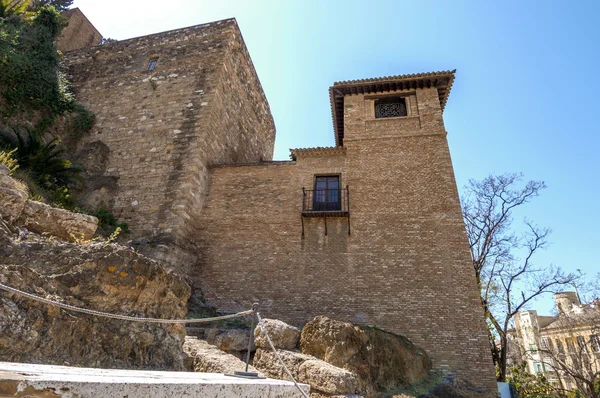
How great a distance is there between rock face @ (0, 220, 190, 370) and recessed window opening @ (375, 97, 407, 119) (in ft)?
34.1

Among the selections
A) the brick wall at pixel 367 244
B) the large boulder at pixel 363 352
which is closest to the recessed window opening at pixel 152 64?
the brick wall at pixel 367 244

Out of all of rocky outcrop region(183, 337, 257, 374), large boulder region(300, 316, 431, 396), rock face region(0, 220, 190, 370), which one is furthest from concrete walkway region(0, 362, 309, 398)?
large boulder region(300, 316, 431, 396)

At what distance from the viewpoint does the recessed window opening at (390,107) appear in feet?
41.3

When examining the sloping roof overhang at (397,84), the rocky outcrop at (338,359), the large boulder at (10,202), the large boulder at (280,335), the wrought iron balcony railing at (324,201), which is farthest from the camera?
the sloping roof overhang at (397,84)

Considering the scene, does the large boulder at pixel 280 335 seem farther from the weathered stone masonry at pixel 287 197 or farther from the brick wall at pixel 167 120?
the brick wall at pixel 167 120

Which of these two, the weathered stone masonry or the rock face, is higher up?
the weathered stone masonry

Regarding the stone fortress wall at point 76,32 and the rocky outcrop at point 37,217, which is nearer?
the rocky outcrop at point 37,217

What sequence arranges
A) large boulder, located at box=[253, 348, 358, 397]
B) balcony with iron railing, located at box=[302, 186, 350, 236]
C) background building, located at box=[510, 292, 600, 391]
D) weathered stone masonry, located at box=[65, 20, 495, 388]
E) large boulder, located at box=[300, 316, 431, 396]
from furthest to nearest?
background building, located at box=[510, 292, 600, 391] → balcony with iron railing, located at box=[302, 186, 350, 236] → weathered stone masonry, located at box=[65, 20, 495, 388] → large boulder, located at box=[300, 316, 431, 396] → large boulder, located at box=[253, 348, 358, 397]

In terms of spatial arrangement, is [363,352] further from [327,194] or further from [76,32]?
[76,32]

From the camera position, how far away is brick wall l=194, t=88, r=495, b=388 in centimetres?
884

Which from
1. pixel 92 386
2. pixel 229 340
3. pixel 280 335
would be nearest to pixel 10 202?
pixel 92 386

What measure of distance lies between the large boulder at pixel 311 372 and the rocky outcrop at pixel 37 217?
11.0 feet

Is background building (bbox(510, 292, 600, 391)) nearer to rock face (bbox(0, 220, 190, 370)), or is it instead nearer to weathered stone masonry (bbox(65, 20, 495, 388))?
weathered stone masonry (bbox(65, 20, 495, 388))

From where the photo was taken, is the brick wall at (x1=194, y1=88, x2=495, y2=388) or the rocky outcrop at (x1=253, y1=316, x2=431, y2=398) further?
the brick wall at (x1=194, y1=88, x2=495, y2=388)
